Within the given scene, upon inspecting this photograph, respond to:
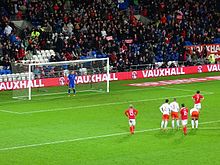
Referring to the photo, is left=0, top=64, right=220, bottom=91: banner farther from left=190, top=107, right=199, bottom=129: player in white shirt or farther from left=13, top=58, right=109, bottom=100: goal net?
left=190, top=107, right=199, bottom=129: player in white shirt

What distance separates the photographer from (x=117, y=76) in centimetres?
5266

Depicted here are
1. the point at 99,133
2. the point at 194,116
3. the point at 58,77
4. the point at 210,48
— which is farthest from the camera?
the point at 210,48

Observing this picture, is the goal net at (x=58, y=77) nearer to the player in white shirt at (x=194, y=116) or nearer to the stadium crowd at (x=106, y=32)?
the stadium crowd at (x=106, y=32)

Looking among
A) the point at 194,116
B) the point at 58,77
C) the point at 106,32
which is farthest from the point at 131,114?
the point at 106,32

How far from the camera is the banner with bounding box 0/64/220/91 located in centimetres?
4512

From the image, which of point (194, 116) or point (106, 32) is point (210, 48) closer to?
point (106, 32)

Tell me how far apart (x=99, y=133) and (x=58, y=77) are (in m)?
15.5

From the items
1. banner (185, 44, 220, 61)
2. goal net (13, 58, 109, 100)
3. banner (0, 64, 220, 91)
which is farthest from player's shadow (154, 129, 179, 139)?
banner (185, 44, 220, 61)

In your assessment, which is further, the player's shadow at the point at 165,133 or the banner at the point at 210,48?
the banner at the point at 210,48

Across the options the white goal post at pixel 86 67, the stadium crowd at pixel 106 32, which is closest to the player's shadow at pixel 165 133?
the white goal post at pixel 86 67

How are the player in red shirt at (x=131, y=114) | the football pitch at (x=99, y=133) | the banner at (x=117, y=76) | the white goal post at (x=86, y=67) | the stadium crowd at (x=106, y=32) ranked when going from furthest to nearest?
the stadium crowd at (x=106, y=32)
the banner at (x=117, y=76)
the white goal post at (x=86, y=67)
the player in red shirt at (x=131, y=114)
the football pitch at (x=99, y=133)

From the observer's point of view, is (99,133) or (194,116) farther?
(194,116)

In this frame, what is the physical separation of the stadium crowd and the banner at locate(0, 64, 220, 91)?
3.05 ft

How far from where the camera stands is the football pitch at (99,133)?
25984mm
